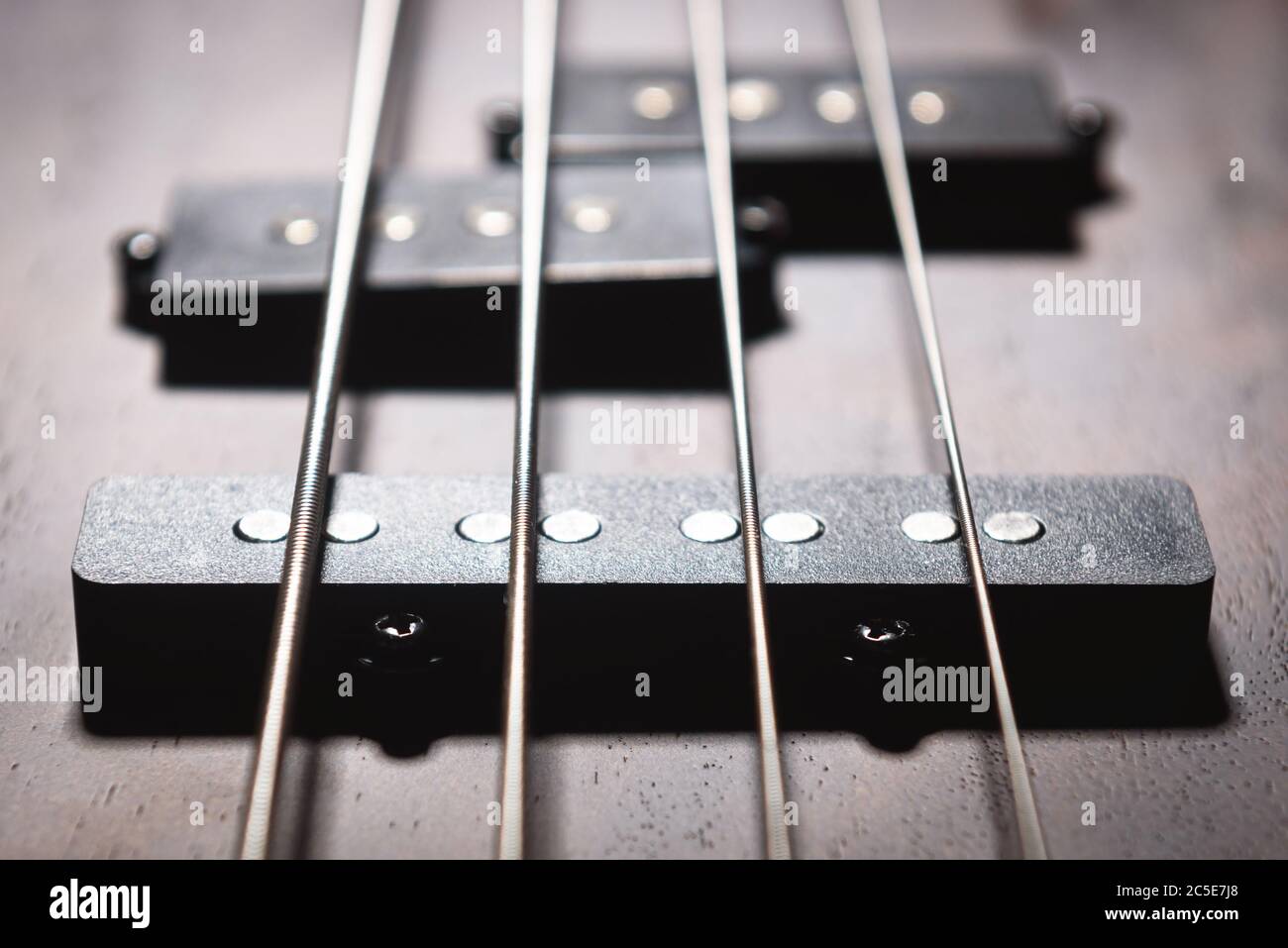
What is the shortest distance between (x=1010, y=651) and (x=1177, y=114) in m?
0.84

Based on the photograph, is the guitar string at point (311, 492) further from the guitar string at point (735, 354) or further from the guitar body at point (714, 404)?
the guitar string at point (735, 354)

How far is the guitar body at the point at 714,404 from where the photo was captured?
0.88 m

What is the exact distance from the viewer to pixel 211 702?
3.10ft

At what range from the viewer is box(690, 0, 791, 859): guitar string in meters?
0.83

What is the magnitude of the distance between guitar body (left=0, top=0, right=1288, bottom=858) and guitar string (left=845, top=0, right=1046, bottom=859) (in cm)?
3

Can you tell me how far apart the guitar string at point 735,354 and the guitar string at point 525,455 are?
0.36 ft

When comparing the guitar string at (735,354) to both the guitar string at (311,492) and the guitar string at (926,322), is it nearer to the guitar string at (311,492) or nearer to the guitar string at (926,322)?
the guitar string at (926,322)

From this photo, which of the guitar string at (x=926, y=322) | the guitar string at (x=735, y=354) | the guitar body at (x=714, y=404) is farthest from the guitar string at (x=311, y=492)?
the guitar string at (x=926, y=322)

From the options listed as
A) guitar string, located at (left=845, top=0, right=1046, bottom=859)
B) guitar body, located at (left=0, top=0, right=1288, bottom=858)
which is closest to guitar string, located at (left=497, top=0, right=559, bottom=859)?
guitar body, located at (left=0, top=0, right=1288, bottom=858)

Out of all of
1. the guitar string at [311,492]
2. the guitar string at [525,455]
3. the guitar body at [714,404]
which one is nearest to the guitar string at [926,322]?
the guitar body at [714,404]

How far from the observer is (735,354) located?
1.11 m

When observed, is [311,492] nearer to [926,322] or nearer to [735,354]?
[735,354]

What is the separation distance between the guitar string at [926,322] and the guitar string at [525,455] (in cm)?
23
